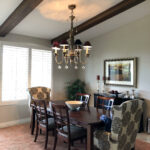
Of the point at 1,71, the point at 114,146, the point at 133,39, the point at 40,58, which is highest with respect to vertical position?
the point at 133,39

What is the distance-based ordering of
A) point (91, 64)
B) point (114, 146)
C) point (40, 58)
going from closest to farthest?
point (114, 146) < point (40, 58) < point (91, 64)

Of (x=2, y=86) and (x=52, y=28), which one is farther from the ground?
(x=52, y=28)

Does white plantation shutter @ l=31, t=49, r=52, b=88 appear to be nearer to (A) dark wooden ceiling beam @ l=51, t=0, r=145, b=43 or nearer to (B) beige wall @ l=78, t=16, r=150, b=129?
(A) dark wooden ceiling beam @ l=51, t=0, r=145, b=43

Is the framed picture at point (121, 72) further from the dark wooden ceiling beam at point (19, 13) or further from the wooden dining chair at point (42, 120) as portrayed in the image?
the dark wooden ceiling beam at point (19, 13)

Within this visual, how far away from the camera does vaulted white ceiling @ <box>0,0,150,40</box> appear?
11.8 ft

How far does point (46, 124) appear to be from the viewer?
3.41m

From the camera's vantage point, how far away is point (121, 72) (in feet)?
16.5

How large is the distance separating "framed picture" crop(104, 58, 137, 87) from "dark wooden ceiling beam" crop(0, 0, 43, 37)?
2.88 metres

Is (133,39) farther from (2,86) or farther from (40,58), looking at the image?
(2,86)

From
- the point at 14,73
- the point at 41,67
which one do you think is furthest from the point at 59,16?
the point at 14,73

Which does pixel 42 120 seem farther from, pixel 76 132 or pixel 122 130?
pixel 122 130

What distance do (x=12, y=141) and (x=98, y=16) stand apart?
3480 mm

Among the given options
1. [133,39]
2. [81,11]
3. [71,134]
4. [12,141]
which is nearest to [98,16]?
[81,11]

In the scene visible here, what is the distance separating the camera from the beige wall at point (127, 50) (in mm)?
4496
